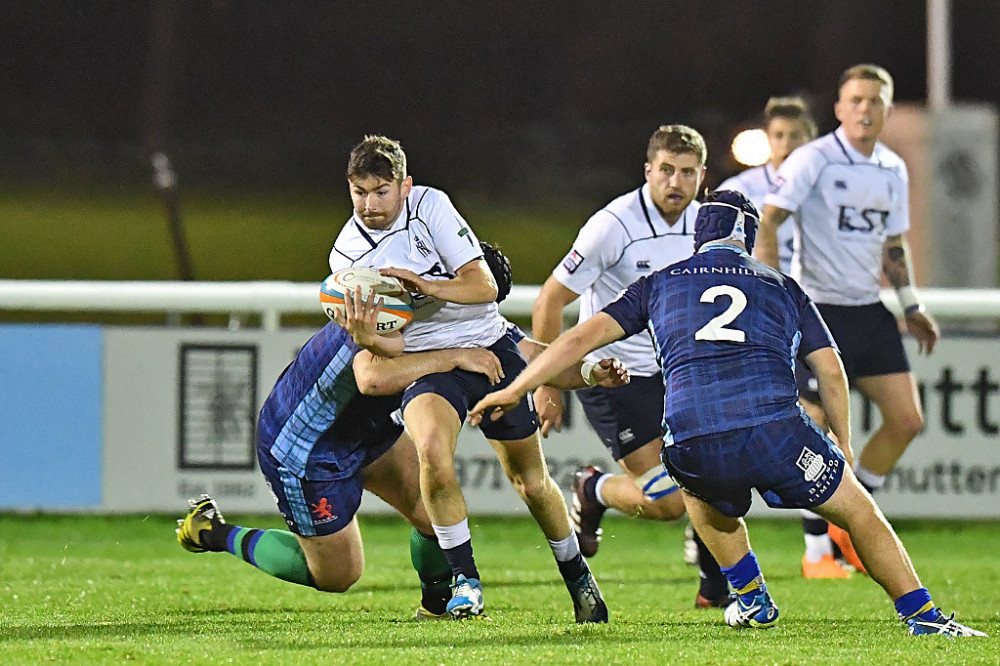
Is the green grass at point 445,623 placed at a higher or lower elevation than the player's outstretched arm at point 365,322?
lower

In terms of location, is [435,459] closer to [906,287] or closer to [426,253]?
[426,253]

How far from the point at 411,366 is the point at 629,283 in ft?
4.84

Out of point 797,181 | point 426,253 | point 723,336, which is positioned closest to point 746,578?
point 723,336

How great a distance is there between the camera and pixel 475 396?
6.16 metres

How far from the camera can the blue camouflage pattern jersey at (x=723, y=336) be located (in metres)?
5.43

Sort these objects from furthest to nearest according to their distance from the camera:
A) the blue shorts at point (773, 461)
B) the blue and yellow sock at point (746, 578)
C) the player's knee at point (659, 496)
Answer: the player's knee at point (659, 496) < the blue and yellow sock at point (746, 578) < the blue shorts at point (773, 461)

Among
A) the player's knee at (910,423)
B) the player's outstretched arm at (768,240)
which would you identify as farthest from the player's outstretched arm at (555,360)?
the player's knee at (910,423)

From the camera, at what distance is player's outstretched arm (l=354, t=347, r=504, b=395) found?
6.00 meters

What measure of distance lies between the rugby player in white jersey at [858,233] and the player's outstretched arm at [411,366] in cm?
234

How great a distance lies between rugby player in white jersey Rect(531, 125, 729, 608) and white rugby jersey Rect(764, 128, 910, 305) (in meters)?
1.05

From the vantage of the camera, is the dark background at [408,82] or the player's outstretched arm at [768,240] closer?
the player's outstretched arm at [768,240]

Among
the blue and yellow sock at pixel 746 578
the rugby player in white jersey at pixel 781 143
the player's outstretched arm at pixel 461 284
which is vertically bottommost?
the blue and yellow sock at pixel 746 578

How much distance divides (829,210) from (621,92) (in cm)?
2712

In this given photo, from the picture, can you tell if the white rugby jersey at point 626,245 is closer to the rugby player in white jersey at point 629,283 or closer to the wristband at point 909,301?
the rugby player in white jersey at point 629,283
